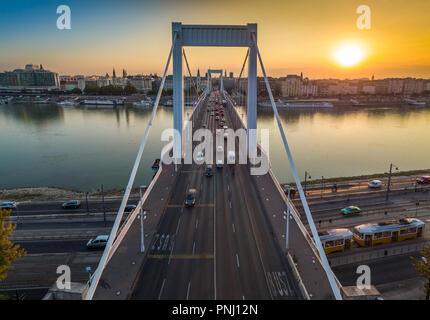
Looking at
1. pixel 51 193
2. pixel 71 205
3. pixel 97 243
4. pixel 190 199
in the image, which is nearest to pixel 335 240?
pixel 190 199

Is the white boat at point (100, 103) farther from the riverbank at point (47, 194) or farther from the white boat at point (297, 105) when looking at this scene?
the riverbank at point (47, 194)

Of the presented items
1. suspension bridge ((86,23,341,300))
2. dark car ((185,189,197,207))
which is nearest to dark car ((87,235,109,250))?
suspension bridge ((86,23,341,300))

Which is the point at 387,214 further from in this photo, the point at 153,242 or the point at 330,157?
the point at 330,157

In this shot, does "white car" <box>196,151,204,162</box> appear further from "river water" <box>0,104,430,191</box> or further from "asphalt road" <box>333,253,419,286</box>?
"asphalt road" <box>333,253,419,286</box>

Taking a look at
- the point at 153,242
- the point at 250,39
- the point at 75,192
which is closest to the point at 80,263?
the point at 153,242

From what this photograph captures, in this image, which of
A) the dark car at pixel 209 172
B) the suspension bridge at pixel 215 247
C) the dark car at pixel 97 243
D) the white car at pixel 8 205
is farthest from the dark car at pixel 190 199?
the white car at pixel 8 205
